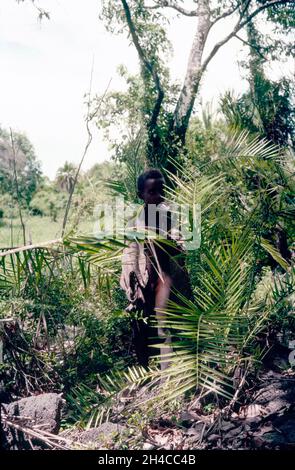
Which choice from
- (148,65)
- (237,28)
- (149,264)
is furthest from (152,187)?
(237,28)

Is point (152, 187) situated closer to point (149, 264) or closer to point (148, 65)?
→ point (149, 264)

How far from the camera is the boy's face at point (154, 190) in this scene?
3.53m

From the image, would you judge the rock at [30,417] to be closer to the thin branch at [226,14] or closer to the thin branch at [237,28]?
the thin branch at [237,28]

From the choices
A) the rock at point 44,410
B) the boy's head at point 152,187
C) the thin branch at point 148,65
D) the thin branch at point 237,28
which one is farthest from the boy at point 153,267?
the thin branch at point 237,28

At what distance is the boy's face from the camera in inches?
139

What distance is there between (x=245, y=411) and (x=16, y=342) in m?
1.76

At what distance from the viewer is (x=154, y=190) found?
11.6 feet

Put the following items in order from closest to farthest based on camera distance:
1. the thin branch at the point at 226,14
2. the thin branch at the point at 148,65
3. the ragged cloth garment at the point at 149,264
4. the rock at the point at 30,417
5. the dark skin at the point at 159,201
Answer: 1. the rock at the point at 30,417
2. the ragged cloth garment at the point at 149,264
3. the dark skin at the point at 159,201
4. the thin branch at the point at 148,65
5. the thin branch at the point at 226,14

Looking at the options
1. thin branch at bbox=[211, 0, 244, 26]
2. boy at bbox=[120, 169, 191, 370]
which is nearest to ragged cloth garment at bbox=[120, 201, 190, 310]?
boy at bbox=[120, 169, 191, 370]

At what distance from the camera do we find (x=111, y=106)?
10.2 m

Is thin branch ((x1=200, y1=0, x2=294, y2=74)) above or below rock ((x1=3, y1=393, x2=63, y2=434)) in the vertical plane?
above

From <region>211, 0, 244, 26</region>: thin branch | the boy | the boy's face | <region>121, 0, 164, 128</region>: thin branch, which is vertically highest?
<region>211, 0, 244, 26</region>: thin branch

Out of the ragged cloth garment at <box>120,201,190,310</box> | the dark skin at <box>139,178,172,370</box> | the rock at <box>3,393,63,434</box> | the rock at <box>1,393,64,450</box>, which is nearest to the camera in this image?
the rock at <box>1,393,64,450</box>

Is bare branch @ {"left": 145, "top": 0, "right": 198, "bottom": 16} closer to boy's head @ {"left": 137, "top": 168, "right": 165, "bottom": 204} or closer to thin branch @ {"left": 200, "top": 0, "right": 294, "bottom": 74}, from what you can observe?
thin branch @ {"left": 200, "top": 0, "right": 294, "bottom": 74}
